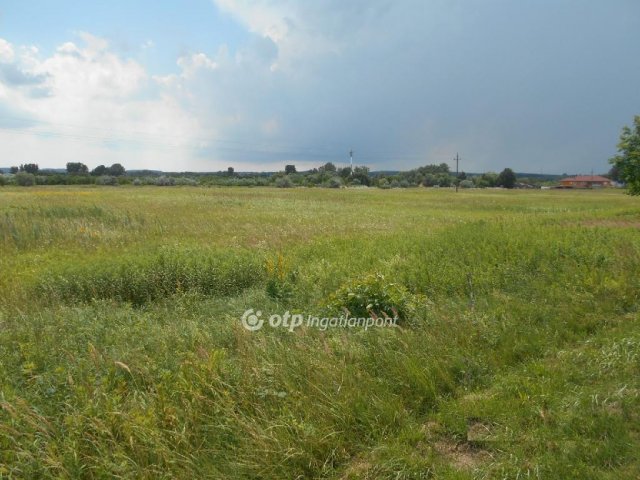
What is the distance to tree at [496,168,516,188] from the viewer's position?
110375 mm

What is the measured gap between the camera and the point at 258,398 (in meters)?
4.34

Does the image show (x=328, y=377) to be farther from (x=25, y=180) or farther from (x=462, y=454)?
(x=25, y=180)

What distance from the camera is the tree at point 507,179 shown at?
110 meters

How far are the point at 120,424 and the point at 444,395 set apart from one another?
322 centimetres

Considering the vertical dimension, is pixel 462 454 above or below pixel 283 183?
below

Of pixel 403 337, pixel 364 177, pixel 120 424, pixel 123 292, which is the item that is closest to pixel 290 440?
pixel 120 424

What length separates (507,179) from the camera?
111250 millimetres

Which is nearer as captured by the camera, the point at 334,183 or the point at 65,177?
the point at 65,177

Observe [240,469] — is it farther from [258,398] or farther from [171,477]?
[258,398]

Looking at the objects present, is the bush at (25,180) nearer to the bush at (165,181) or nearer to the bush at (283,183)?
the bush at (165,181)

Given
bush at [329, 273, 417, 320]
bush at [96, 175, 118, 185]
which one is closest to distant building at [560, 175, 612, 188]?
bush at [96, 175, 118, 185]

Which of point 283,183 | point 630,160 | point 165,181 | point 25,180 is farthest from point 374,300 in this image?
point 283,183

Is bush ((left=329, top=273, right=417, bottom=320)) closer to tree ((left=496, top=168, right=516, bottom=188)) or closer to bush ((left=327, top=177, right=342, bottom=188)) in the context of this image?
bush ((left=327, top=177, right=342, bottom=188))

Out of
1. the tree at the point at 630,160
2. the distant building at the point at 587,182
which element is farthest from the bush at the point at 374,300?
the distant building at the point at 587,182
